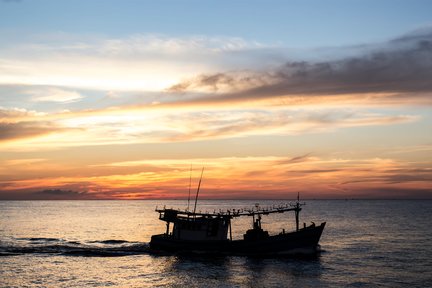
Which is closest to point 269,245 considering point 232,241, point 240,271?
point 232,241

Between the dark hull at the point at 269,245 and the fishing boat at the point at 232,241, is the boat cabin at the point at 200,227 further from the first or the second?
the dark hull at the point at 269,245

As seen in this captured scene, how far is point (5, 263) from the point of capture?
52281 mm

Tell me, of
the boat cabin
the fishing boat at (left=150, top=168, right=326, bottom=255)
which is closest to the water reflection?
the fishing boat at (left=150, top=168, right=326, bottom=255)

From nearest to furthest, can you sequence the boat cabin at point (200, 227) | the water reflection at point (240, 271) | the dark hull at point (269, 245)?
the water reflection at point (240, 271), the dark hull at point (269, 245), the boat cabin at point (200, 227)

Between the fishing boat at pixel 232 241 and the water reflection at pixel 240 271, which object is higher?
the fishing boat at pixel 232 241

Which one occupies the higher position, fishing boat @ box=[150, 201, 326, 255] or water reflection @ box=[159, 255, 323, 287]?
fishing boat @ box=[150, 201, 326, 255]

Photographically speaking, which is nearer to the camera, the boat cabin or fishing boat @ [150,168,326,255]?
fishing boat @ [150,168,326,255]

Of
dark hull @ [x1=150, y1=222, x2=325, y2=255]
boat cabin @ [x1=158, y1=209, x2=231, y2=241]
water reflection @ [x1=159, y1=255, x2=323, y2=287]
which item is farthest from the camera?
boat cabin @ [x1=158, y1=209, x2=231, y2=241]

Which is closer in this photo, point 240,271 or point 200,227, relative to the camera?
point 240,271

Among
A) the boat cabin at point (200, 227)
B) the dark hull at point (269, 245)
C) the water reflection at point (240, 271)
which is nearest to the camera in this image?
the water reflection at point (240, 271)

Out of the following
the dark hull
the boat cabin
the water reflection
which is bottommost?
the water reflection

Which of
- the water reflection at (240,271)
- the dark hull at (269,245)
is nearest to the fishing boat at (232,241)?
the dark hull at (269,245)

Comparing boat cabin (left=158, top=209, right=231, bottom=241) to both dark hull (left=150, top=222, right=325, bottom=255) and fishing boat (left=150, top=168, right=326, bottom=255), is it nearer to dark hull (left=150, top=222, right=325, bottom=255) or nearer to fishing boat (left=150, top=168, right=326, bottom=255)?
fishing boat (left=150, top=168, right=326, bottom=255)

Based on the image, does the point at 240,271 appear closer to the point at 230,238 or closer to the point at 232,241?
the point at 232,241
